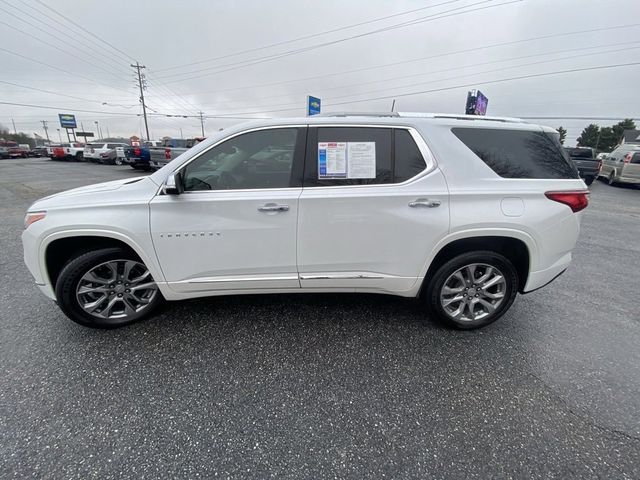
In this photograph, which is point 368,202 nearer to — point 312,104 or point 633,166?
point 312,104

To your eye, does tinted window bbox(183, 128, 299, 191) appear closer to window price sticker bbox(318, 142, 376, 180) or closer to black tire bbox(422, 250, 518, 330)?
window price sticker bbox(318, 142, 376, 180)

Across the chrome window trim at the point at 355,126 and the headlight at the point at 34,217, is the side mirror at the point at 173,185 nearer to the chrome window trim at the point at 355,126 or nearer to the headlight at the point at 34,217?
the chrome window trim at the point at 355,126

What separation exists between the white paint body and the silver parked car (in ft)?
51.6

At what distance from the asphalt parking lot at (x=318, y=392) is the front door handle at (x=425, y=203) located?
114 cm

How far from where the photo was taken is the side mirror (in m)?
2.33

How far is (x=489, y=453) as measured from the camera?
5.66 ft

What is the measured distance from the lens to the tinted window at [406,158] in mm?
2488

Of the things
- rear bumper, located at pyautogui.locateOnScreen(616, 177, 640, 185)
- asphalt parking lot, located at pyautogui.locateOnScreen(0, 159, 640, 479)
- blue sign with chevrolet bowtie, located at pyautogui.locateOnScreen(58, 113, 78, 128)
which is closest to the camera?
asphalt parking lot, located at pyautogui.locateOnScreen(0, 159, 640, 479)

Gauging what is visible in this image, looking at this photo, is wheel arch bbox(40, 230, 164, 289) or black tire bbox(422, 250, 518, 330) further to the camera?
black tire bbox(422, 250, 518, 330)

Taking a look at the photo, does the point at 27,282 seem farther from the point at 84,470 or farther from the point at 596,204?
the point at 596,204

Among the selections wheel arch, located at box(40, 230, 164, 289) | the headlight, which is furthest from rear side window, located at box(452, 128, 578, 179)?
the headlight

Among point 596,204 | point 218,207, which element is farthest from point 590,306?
point 596,204

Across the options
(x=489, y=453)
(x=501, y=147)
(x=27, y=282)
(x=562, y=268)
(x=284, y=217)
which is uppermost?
(x=501, y=147)

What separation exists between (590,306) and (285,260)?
3311 mm
